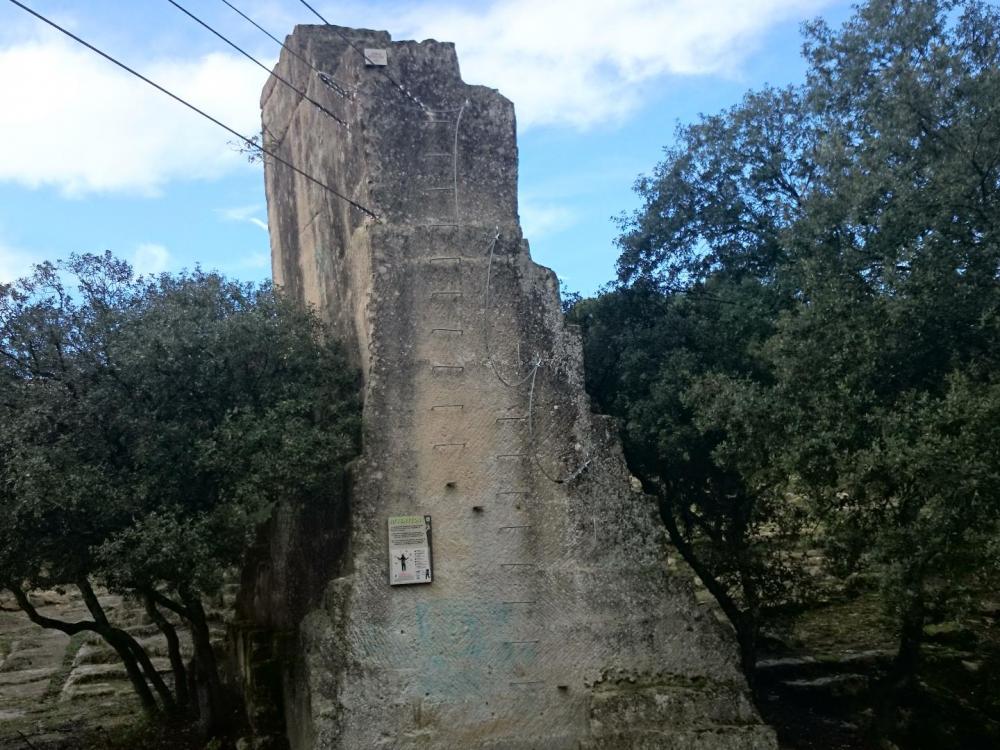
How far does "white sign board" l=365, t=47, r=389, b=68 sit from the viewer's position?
35.8 feet

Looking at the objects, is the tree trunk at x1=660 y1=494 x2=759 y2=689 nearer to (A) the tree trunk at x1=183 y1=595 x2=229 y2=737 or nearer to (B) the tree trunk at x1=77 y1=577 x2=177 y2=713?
(A) the tree trunk at x1=183 y1=595 x2=229 y2=737

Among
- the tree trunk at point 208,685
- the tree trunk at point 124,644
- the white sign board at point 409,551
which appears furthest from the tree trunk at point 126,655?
the white sign board at point 409,551

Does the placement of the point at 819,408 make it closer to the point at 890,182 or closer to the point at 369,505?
the point at 890,182

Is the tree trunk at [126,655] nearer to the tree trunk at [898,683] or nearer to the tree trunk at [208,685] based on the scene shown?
the tree trunk at [208,685]

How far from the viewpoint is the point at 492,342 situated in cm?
1059

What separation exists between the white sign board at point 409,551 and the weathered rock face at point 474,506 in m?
0.11

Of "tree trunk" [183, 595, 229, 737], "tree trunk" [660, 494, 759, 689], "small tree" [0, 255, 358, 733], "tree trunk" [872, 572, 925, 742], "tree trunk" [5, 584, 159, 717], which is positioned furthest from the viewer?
"tree trunk" [660, 494, 759, 689]

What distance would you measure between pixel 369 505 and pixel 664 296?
667cm

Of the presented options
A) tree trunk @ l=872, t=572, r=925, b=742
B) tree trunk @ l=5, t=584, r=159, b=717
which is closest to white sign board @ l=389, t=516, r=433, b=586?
tree trunk @ l=5, t=584, r=159, b=717

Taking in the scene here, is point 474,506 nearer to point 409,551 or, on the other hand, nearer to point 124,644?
point 409,551

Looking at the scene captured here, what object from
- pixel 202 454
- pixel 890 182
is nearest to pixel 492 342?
Result: pixel 202 454

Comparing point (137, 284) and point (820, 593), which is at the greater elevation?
point (137, 284)

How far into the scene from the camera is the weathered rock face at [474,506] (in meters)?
9.66

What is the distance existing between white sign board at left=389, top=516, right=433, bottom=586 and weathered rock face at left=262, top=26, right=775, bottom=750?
110 mm
